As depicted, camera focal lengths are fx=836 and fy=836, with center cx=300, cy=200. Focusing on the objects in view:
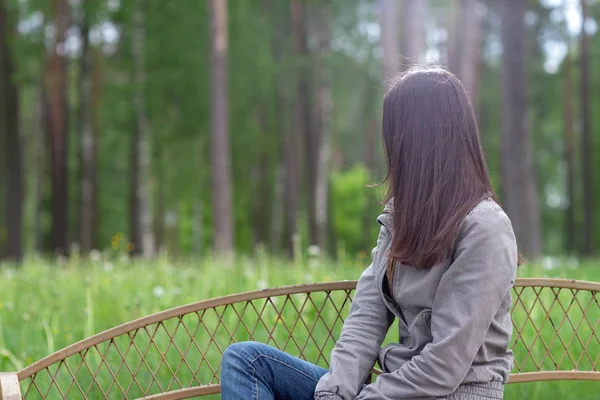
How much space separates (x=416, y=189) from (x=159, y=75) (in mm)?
14240

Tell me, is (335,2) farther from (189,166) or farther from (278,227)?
(278,227)

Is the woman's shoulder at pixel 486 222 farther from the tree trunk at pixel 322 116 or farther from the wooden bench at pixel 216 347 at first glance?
the tree trunk at pixel 322 116

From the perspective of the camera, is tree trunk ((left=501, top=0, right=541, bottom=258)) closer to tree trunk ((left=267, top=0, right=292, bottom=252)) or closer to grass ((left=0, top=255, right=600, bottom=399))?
grass ((left=0, top=255, right=600, bottom=399))

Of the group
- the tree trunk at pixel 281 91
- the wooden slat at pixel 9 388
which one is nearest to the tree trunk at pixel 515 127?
the tree trunk at pixel 281 91

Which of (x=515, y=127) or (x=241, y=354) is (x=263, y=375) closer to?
(x=241, y=354)

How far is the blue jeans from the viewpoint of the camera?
2.59 meters

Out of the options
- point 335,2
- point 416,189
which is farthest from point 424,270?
point 335,2

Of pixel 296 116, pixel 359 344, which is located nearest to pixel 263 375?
pixel 359 344

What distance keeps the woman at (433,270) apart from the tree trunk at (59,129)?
1107cm

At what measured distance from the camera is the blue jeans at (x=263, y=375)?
8.49ft

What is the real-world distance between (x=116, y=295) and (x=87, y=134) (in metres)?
11.5

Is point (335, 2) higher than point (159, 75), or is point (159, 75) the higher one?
point (335, 2)

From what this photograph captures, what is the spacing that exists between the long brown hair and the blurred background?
7998mm

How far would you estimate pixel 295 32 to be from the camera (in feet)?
54.6
